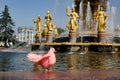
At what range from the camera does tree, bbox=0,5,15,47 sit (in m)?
83.7

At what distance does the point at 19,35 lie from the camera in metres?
139

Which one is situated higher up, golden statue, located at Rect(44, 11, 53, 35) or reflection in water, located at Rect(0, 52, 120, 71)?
Result: golden statue, located at Rect(44, 11, 53, 35)

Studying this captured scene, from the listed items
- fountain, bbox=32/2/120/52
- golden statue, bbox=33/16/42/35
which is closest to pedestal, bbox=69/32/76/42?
fountain, bbox=32/2/120/52

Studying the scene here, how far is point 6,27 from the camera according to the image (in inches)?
3418

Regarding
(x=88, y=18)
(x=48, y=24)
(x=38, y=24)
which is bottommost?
(x=48, y=24)

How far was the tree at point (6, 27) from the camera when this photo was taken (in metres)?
83.7

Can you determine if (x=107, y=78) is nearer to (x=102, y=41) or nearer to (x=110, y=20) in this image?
(x=102, y=41)

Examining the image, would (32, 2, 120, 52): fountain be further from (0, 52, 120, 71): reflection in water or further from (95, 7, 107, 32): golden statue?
(0, 52, 120, 71): reflection in water

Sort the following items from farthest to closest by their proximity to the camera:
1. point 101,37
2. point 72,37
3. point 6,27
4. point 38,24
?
point 6,27, point 38,24, point 72,37, point 101,37

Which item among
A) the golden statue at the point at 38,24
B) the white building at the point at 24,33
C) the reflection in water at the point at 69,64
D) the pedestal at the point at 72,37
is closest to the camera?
the reflection in water at the point at 69,64

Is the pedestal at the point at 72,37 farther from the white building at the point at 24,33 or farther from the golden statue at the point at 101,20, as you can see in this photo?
the white building at the point at 24,33

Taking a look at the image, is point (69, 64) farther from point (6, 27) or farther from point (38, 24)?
point (6, 27)

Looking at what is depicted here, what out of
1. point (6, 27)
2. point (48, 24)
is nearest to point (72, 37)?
point (48, 24)

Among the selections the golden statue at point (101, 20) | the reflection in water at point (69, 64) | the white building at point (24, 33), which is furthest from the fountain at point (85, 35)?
the white building at point (24, 33)
